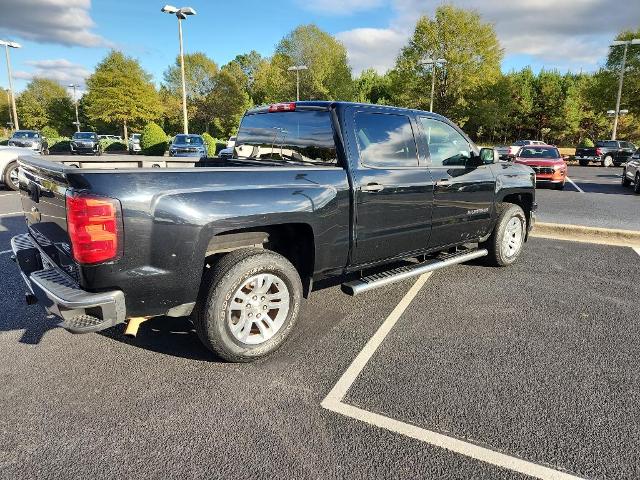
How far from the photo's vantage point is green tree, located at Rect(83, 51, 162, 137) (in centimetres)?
4672

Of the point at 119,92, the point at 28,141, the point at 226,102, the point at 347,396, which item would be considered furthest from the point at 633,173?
the point at 226,102

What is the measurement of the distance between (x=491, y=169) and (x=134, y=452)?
456 centimetres

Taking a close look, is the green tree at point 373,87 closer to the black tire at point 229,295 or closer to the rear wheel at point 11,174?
the rear wheel at point 11,174

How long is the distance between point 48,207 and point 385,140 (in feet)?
8.90

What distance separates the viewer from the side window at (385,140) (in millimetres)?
3881

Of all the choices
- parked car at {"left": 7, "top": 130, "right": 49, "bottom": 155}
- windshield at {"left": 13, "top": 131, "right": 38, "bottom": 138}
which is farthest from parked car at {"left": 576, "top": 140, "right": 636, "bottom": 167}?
windshield at {"left": 13, "top": 131, "right": 38, "bottom": 138}

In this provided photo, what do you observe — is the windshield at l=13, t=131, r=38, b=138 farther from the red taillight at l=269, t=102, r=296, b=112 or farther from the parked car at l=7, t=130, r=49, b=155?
the red taillight at l=269, t=102, r=296, b=112

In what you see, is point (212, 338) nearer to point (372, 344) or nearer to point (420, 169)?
point (372, 344)

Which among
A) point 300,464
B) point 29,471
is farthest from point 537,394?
point 29,471

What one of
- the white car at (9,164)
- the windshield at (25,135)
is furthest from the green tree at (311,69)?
the white car at (9,164)

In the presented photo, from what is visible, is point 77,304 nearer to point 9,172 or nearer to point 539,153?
point 9,172

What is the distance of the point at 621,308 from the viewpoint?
4.39 m

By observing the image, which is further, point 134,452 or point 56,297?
point 56,297

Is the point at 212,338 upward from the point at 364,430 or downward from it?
upward
